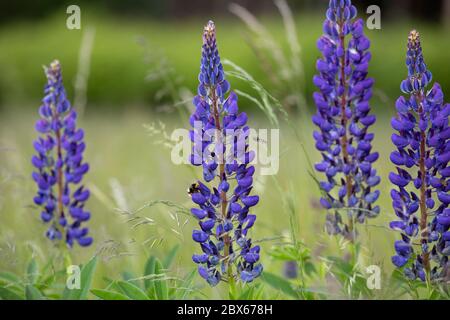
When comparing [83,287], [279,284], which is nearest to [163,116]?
[279,284]

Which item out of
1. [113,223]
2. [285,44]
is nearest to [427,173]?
[113,223]

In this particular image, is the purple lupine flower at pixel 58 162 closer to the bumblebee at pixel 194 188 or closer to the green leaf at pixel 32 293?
the green leaf at pixel 32 293

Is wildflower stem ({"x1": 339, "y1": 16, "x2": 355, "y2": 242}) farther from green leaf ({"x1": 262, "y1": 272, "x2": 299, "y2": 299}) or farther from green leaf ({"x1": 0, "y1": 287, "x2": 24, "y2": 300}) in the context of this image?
green leaf ({"x1": 0, "y1": 287, "x2": 24, "y2": 300})

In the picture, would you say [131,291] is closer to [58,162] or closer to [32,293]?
[32,293]

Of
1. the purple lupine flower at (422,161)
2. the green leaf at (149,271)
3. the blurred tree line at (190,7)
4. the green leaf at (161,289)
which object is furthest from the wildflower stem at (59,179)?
the blurred tree line at (190,7)
